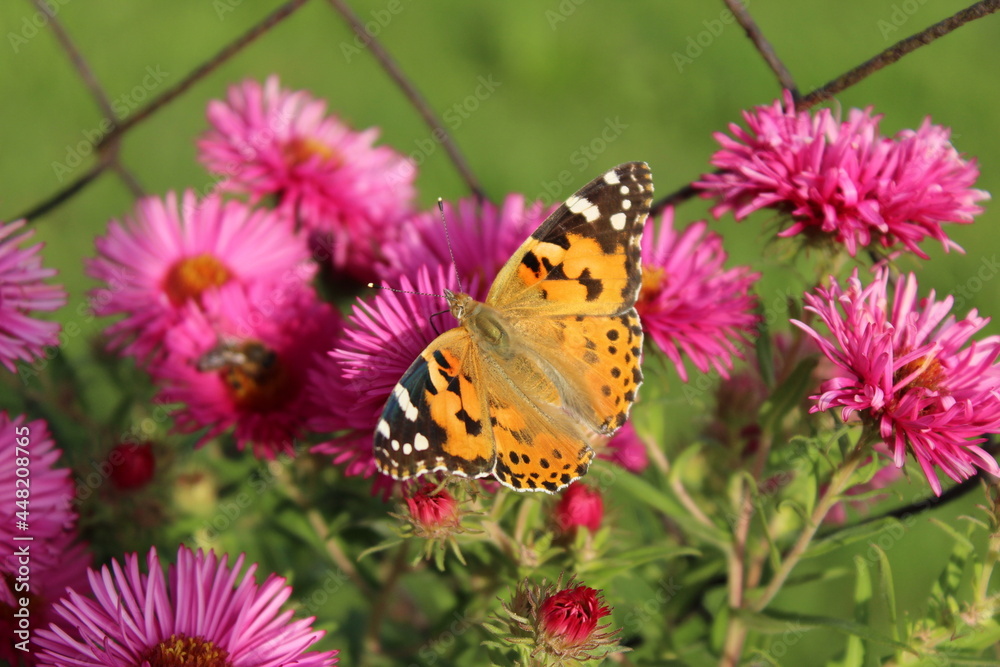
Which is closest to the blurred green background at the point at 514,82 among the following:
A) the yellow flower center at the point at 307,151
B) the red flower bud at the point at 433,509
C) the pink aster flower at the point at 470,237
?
the yellow flower center at the point at 307,151

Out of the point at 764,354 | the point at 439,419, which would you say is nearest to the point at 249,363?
the point at 439,419

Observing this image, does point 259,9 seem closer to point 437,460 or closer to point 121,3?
point 121,3

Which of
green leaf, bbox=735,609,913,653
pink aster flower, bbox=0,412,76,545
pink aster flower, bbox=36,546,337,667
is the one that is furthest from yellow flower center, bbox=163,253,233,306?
green leaf, bbox=735,609,913,653

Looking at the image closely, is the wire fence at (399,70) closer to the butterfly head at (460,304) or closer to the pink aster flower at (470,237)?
the pink aster flower at (470,237)

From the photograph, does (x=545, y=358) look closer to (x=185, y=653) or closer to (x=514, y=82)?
(x=185, y=653)

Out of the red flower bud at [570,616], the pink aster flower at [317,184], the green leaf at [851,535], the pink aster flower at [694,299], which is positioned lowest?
the green leaf at [851,535]

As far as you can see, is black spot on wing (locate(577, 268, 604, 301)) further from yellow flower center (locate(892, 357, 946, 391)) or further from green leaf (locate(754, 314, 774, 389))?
yellow flower center (locate(892, 357, 946, 391))
